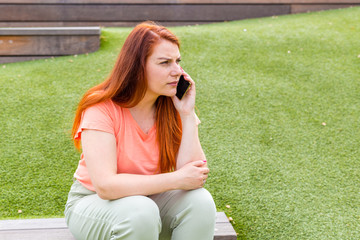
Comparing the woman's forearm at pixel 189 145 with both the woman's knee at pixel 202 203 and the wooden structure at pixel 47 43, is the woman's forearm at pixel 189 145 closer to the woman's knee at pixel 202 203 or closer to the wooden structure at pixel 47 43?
the woman's knee at pixel 202 203

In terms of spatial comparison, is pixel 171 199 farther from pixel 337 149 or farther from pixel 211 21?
pixel 211 21

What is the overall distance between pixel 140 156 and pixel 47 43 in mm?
3494

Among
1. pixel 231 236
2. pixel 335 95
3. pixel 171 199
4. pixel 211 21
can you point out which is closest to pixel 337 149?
pixel 335 95

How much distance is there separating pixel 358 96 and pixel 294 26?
1.91 m

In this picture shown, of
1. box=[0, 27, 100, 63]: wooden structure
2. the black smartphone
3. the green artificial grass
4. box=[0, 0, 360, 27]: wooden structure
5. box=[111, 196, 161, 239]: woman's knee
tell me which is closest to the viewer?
box=[111, 196, 161, 239]: woman's knee

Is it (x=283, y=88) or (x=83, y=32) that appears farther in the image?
(x=83, y=32)

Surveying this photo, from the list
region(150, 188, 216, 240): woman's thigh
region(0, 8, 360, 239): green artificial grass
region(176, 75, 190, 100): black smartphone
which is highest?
region(176, 75, 190, 100): black smartphone

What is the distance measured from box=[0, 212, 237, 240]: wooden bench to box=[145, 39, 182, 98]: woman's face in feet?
2.44

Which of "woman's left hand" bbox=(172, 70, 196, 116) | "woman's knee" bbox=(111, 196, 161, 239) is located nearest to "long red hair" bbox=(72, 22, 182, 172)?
"woman's left hand" bbox=(172, 70, 196, 116)

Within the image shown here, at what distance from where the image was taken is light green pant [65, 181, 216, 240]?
5.28ft

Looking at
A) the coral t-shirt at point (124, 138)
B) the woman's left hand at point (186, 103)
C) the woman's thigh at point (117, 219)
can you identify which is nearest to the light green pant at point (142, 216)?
the woman's thigh at point (117, 219)

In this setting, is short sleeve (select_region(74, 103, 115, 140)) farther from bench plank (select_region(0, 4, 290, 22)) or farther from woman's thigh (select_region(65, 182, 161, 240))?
bench plank (select_region(0, 4, 290, 22))

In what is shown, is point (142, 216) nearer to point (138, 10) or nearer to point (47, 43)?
point (47, 43)

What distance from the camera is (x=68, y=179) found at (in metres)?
2.90
